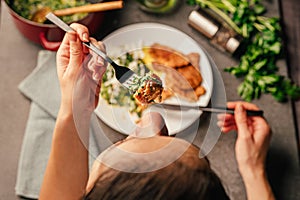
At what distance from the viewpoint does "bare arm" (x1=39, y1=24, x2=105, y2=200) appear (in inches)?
32.0

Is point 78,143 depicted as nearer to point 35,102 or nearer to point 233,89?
point 35,102

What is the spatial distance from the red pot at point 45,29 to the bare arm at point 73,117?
0.22m

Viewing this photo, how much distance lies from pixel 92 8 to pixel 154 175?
1.65 feet

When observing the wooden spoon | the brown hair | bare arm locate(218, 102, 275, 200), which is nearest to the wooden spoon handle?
the wooden spoon

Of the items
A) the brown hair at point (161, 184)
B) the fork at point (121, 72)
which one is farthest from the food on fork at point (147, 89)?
the brown hair at point (161, 184)

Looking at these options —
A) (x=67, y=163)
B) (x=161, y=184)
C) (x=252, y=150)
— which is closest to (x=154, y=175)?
(x=161, y=184)

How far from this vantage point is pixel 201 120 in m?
1.05

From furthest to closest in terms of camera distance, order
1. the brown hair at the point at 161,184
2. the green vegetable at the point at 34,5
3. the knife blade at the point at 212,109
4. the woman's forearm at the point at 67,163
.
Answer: the green vegetable at the point at 34,5 → the knife blade at the point at 212,109 → the woman's forearm at the point at 67,163 → the brown hair at the point at 161,184

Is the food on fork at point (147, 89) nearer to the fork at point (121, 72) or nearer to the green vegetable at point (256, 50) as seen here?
the fork at point (121, 72)

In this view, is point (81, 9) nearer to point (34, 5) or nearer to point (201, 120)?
point (34, 5)

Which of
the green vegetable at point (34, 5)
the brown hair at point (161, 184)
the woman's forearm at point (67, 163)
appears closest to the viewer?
the brown hair at point (161, 184)

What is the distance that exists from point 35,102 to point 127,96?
27 cm

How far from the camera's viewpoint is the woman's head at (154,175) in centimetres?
73

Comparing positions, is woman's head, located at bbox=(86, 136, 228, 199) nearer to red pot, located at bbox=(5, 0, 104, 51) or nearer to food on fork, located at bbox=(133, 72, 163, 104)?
food on fork, located at bbox=(133, 72, 163, 104)
